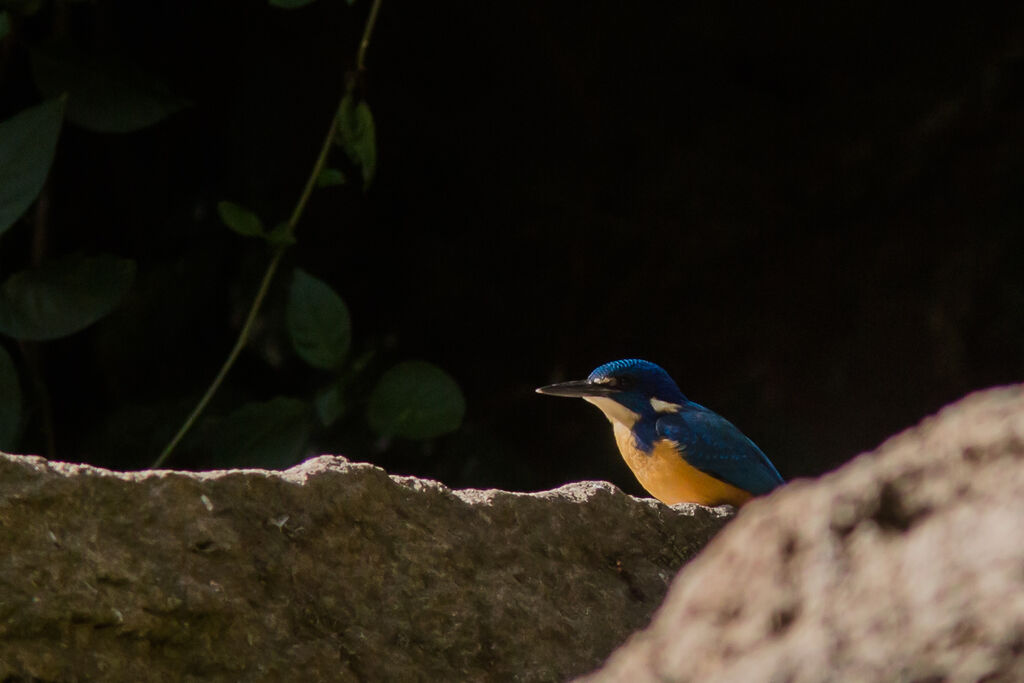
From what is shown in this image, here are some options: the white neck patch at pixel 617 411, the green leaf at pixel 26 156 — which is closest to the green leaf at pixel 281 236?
the green leaf at pixel 26 156

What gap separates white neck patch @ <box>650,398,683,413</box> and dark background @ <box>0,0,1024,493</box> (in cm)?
53

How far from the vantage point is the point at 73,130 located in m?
4.67

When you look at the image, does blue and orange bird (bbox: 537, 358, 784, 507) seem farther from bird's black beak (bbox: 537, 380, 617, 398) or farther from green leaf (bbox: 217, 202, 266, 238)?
green leaf (bbox: 217, 202, 266, 238)

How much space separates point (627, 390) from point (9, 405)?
1.86 m

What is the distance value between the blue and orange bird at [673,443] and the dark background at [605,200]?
1.47ft

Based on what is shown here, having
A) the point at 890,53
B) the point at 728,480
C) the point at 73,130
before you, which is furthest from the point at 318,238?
the point at 890,53

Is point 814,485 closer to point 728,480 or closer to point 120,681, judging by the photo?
point 120,681

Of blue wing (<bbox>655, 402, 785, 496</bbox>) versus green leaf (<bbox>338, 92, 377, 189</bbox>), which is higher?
green leaf (<bbox>338, 92, 377, 189</bbox>)

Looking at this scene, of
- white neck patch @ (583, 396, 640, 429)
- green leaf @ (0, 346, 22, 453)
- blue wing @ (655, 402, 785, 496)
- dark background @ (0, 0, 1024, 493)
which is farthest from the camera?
dark background @ (0, 0, 1024, 493)

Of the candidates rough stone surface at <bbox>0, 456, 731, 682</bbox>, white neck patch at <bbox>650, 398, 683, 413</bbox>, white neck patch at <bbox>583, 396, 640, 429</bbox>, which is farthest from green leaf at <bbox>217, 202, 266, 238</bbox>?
rough stone surface at <bbox>0, 456, 731, 682</bbox>

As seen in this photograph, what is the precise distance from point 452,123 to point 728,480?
1.82 m

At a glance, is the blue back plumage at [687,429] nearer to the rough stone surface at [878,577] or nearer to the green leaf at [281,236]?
the green leaf at [281,236]

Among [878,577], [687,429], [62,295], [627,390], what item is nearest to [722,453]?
[687,429]

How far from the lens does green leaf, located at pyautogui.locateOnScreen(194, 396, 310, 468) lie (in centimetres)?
367
